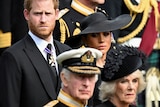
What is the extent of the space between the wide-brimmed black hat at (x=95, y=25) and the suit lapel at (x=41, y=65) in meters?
0.58

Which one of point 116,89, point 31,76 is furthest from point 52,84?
point 116,89

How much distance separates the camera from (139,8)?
7.86 meters

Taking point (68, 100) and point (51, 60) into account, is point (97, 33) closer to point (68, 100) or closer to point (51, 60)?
point (51, 60)

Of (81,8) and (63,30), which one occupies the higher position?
(81,8)

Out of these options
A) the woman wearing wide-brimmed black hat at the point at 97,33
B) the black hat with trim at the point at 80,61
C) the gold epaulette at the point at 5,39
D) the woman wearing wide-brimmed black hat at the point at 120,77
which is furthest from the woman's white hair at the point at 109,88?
the gold epaulette at the point at 5,39

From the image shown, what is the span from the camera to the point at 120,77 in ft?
18.4

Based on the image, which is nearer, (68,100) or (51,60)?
(68,100)

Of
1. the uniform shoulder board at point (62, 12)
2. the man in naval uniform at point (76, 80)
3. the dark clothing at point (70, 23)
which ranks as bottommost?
the man in naval uniform at point (76, 80)

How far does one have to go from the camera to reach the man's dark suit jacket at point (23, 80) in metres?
5.80

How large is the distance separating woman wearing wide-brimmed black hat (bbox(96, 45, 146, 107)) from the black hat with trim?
192mm

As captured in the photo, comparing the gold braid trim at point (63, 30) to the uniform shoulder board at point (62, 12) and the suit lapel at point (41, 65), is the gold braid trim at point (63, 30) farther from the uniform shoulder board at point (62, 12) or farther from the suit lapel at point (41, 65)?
the suit lapel at point (41, 65)

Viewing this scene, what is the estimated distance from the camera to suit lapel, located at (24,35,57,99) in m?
5.89

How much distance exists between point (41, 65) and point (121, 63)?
67 cm

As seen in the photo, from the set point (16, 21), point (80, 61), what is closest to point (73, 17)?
point (16, 21)
